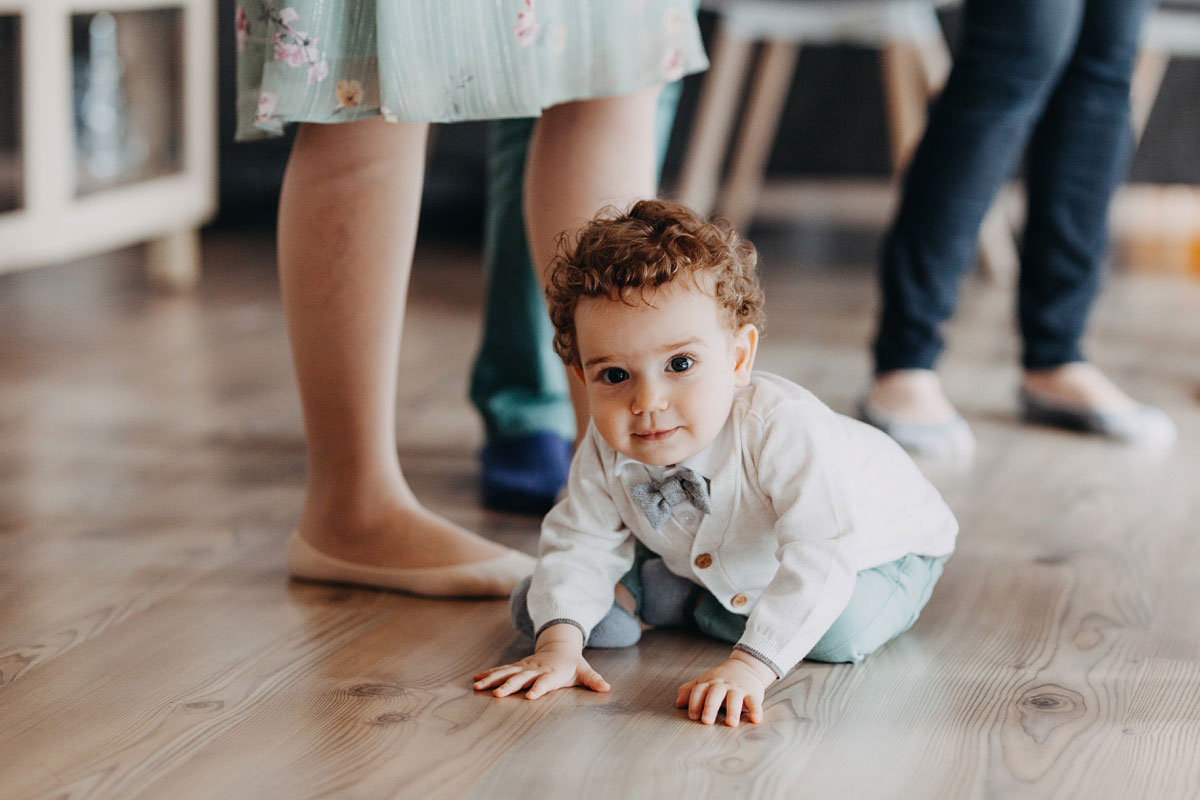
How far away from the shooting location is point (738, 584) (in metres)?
0.92

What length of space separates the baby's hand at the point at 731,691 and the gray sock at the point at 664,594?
126 mm

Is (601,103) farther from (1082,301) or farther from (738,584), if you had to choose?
(1082,301)

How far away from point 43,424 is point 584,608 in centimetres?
88

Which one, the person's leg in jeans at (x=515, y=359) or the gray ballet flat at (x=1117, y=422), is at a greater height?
the person's leg in jeans at (x=515, y=359)

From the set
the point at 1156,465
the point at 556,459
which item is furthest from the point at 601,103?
the point at 1156,465

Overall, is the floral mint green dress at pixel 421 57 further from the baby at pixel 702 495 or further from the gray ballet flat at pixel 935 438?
the gray ballet flat at pixel 935 438

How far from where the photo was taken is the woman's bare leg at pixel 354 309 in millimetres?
968

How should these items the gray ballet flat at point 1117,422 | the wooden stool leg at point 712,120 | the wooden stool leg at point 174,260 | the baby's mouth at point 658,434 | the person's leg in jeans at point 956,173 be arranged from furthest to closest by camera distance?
1. the wooden stool leg at point 712,120
2. the wooden stool leg at point 174,260
3. the gray ballet flat at point 1117,422
4. the person's leg in jeans at point 956,173
5. the baby's mouth at point 658,434

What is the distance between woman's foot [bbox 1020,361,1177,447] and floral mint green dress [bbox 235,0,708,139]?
81cm

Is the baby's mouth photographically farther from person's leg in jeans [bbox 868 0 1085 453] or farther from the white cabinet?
the white cabinet

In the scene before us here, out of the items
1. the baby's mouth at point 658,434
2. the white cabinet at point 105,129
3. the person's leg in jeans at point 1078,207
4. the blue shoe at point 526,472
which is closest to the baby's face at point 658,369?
the baby's mouth at point 658,434

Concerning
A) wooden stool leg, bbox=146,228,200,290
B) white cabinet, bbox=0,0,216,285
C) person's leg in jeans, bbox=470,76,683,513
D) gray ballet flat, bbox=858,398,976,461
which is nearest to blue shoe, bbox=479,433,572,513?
person's leg in jeans, bbox=470,76,683,513

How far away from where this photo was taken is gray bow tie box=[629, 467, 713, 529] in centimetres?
88

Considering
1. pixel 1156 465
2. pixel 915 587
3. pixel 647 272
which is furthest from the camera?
pixel 1156 465
